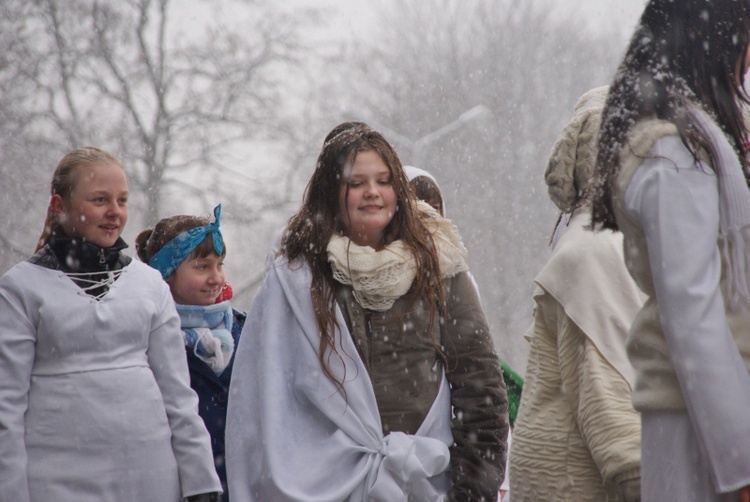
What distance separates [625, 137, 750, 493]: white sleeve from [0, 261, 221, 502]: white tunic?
81.6 inches

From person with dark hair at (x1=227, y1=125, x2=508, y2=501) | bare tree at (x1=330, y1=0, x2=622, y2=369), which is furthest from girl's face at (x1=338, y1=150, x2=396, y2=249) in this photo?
bare tree at (x1=330, y1=0, x2=622, y2=369)

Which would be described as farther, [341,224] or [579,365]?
[341,224]

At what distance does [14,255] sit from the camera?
17781mm

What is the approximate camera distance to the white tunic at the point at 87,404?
11.1ft

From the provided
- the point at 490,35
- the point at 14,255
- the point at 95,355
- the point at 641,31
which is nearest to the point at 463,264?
the point at 641,31

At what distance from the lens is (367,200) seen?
130 inches

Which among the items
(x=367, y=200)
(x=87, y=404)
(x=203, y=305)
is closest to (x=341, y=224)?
(x=367, y=200)

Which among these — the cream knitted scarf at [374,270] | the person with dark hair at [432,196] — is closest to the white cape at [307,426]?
the cream knitted scarf at [374,270]

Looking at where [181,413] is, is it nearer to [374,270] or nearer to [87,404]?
[87,404]

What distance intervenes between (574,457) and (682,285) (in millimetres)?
926

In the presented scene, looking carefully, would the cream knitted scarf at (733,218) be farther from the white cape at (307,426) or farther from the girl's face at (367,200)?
the girl's face at (367,200)

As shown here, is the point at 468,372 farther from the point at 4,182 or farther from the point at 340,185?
the point at 4,182

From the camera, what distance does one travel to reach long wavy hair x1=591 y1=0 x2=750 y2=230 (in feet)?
7.46

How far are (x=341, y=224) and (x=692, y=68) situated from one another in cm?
142
